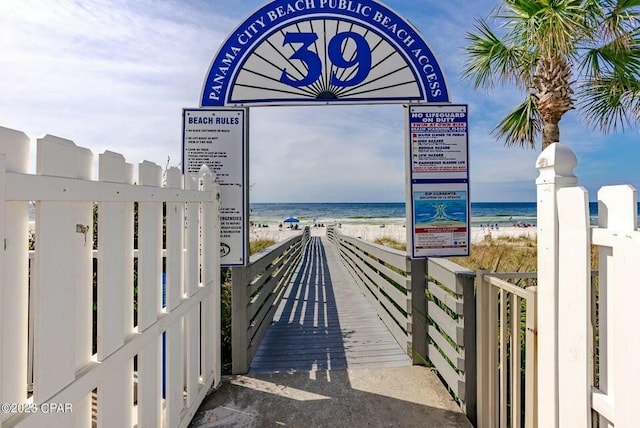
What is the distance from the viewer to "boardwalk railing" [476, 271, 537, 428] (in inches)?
68.2

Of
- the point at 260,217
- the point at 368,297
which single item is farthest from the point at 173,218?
the point at 260,217

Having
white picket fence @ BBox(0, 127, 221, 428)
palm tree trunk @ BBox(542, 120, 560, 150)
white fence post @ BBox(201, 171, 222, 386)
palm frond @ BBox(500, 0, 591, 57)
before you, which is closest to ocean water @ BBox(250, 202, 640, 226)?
palm tree trunk @ BBox(542, 120, 560, 150)

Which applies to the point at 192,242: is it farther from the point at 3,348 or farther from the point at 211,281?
the point at 3,348

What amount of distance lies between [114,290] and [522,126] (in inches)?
260

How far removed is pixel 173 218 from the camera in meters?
2.13

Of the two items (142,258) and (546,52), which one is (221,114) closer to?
(142,258)

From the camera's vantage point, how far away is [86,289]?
1310mm

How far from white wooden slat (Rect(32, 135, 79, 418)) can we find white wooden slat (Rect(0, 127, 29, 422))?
4cm

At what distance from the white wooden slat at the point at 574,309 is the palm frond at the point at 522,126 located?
5.46 metres

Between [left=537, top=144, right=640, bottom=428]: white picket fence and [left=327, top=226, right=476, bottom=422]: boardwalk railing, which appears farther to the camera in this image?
[left=327, top=226, right=476, bottom=422]: boardwalk railing

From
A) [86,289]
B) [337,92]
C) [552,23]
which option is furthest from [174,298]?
[552,23]

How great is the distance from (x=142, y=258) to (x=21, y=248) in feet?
2.57

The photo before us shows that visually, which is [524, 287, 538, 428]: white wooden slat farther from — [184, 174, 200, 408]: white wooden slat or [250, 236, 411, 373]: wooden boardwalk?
[184, 174, 200, 408]: white wooden slat

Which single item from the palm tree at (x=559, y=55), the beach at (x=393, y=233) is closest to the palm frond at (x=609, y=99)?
the palm tree at (x=559, y=55)
